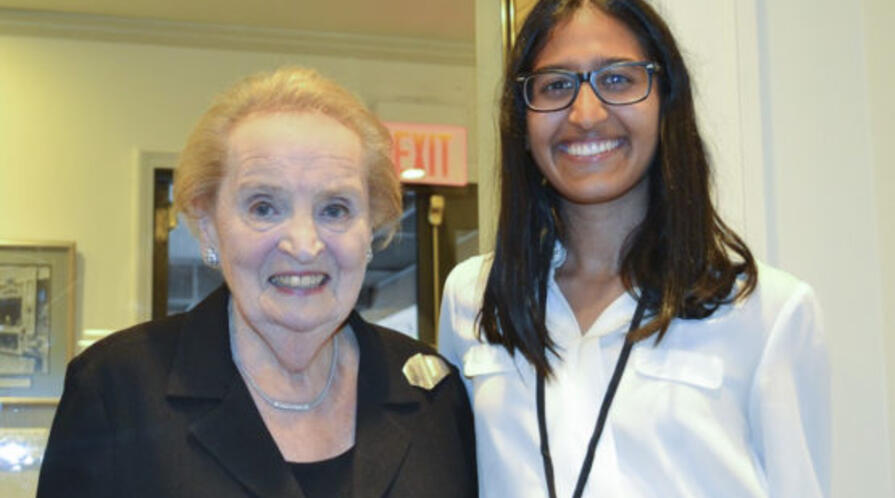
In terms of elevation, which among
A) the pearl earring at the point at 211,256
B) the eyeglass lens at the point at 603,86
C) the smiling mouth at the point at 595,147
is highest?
the eyeglass lens at the point at 603,86

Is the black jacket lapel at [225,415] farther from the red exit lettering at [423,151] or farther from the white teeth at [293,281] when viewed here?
the red exit lettering at [423,151]

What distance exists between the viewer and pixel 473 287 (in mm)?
1924

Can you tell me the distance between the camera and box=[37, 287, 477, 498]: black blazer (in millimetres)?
1550

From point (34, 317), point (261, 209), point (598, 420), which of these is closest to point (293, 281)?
point (261, 209)

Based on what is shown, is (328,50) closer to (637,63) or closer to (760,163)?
(760,163)

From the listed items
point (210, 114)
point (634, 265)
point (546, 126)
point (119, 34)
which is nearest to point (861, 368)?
point (634, 265)

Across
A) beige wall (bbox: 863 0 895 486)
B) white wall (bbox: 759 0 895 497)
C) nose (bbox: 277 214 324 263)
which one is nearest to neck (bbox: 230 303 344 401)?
nose (bbox: 277 214 324 263)

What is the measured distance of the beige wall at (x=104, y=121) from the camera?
314cm

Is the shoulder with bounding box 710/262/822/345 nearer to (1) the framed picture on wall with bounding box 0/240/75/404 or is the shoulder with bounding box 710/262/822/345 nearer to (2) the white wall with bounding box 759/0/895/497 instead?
(2) the white wall with bounding box 759/0/895/497

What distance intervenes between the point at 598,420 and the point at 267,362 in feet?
1.69

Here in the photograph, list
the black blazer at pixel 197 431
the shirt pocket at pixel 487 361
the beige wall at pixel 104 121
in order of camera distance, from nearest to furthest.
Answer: the black blazer at pixel 197 431 < the shirt pocket at pixel 487 361 < the beige wall at pixel 104 121

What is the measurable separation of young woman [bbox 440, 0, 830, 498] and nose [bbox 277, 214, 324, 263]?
343mm

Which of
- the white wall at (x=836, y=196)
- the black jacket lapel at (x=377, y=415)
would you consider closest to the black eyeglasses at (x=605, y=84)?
the black jacket lapel at (x=377, y=415)

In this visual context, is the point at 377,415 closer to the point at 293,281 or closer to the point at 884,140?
the point at 293,281
